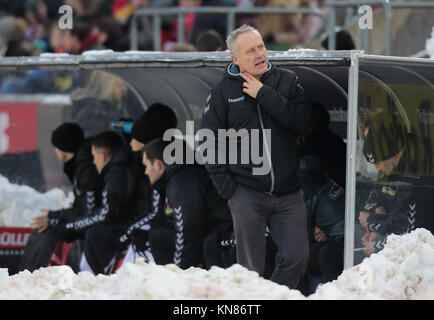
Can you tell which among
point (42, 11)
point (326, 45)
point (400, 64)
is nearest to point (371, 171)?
point (400, 64)

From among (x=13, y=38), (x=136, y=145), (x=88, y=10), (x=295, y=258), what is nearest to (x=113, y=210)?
(x=136, y=145)

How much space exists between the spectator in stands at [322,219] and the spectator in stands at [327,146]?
59 mm

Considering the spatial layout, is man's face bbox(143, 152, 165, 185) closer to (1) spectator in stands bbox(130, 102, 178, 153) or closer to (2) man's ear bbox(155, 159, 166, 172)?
(2) man's ear bbox(155, 159, 166, 172)

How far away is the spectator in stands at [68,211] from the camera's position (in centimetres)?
891

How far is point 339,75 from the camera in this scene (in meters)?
7.26

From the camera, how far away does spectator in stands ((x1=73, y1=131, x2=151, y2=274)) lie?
849 centimetres

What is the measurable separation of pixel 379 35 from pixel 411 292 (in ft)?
16.0

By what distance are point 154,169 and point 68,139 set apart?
150cm

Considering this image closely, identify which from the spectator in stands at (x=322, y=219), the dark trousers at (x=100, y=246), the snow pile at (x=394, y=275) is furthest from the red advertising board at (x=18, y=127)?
the snow pile at (x=394, y=275)

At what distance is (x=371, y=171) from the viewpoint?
6.62 m

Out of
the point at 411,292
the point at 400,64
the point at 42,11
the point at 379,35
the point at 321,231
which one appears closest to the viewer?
the point at 411,292

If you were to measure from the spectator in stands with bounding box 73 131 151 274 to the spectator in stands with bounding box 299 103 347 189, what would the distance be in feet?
4.92
